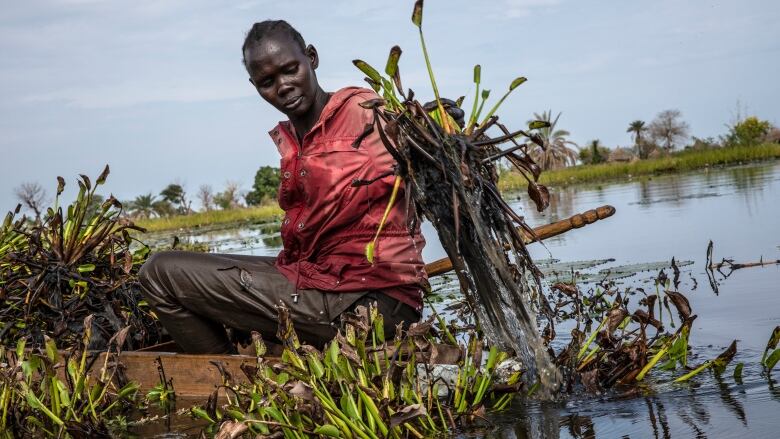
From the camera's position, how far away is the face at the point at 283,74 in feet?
12.2

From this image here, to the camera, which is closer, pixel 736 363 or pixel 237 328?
pixel 736 363

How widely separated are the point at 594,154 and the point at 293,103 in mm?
41977

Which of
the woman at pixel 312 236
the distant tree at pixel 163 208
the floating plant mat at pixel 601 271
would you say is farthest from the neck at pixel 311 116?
the distant tree at pixel 163 208

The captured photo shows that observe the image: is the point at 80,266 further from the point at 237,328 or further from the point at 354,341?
the point at 354,341

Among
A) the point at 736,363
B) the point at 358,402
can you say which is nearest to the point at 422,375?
the point at 358,402

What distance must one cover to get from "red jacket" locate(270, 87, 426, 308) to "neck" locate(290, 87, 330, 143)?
0.10 meters

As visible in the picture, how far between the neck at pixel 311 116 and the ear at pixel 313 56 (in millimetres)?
127

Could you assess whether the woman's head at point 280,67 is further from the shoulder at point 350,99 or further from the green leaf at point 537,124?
the green leaf at point 537,124

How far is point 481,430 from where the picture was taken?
3188 millimetres

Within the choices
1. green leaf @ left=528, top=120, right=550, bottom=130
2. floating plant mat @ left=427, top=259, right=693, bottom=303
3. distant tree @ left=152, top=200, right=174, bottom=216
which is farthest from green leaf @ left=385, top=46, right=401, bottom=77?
distant tree @ left=152, top=200, right=174, bottom=216

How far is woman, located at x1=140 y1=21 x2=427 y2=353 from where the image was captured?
12.0 feet

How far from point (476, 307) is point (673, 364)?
820mm

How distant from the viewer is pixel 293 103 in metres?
3.79

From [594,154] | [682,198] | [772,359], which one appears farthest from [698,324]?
[594,154]
